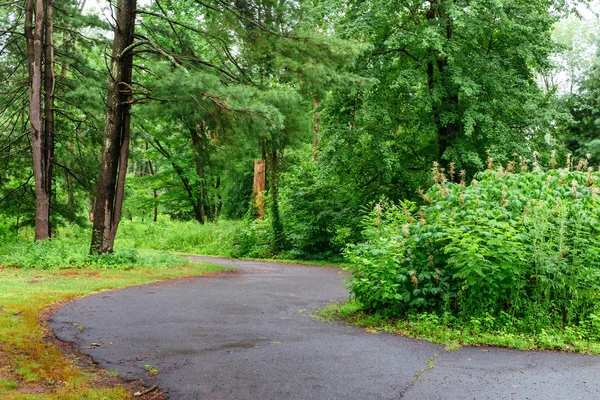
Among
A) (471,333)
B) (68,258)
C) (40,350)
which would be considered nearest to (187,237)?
(68,258)

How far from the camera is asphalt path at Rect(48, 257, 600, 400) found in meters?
4.53

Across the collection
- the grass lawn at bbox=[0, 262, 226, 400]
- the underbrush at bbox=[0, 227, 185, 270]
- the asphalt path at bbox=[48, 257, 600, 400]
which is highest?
the underbrush at bbox=[0, 227, 185, 270]

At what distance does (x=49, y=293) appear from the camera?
8906mm

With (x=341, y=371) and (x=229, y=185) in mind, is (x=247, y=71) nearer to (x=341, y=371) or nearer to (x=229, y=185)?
(x=341, y=371)

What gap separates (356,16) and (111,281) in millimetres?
11132

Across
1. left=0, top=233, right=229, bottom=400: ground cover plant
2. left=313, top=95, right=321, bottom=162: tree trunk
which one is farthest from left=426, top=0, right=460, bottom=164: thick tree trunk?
left=0, top=233, right=229, bottom=400: ground cover plant

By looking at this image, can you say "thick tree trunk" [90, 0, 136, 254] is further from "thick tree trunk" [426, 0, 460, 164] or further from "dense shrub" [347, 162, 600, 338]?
"thick tree trunk" [426, 0, 460, 164]

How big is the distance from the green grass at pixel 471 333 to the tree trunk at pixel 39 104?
12429 mm

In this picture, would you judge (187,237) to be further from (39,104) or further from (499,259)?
(499,259)

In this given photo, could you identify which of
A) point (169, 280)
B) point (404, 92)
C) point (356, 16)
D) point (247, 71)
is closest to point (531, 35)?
point (404, 92)

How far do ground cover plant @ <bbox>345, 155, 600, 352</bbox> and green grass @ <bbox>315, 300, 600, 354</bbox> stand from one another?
0.6 inches

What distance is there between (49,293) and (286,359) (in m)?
5.47

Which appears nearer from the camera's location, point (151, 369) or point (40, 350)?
point (151, 369)

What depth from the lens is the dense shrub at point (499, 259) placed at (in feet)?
21.6
